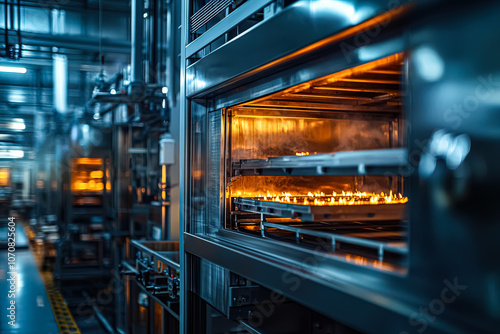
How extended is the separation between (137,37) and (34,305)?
11.3ft

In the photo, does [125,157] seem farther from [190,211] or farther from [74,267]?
[190,211]

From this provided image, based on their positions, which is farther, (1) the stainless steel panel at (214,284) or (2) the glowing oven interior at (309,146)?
(1) the stainless steel panel at (214,284)

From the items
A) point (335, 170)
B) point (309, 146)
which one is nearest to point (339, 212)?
point (335, 170)

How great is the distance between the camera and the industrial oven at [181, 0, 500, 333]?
→ 77cm

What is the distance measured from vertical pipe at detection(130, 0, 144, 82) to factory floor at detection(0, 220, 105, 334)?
2560mm

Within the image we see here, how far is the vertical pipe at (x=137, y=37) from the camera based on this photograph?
174 inches

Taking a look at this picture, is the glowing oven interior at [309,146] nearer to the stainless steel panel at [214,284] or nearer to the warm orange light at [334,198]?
the warm orange light at [334,198]

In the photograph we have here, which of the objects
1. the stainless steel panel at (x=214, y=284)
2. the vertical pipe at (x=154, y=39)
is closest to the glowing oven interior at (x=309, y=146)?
the stainless steel panel at (x=214, y=284)

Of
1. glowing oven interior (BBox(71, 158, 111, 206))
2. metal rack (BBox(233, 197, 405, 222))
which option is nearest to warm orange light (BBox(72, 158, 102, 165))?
glowing oven interior (BBox(71, 158, 111, 206))

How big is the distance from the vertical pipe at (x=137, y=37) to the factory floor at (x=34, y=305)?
8.40 ft

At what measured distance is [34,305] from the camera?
5.80m

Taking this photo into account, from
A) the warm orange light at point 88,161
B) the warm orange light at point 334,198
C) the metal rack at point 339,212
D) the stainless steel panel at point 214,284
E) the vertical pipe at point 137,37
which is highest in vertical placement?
the vertical pipe at point 137,37

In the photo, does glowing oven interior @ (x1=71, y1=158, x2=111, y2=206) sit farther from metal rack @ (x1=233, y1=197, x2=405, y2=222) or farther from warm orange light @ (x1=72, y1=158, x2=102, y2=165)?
metal rack @ (x1=233, y1=197, x2=405, y2=222)

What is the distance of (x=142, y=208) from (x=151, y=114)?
4.77 feet
